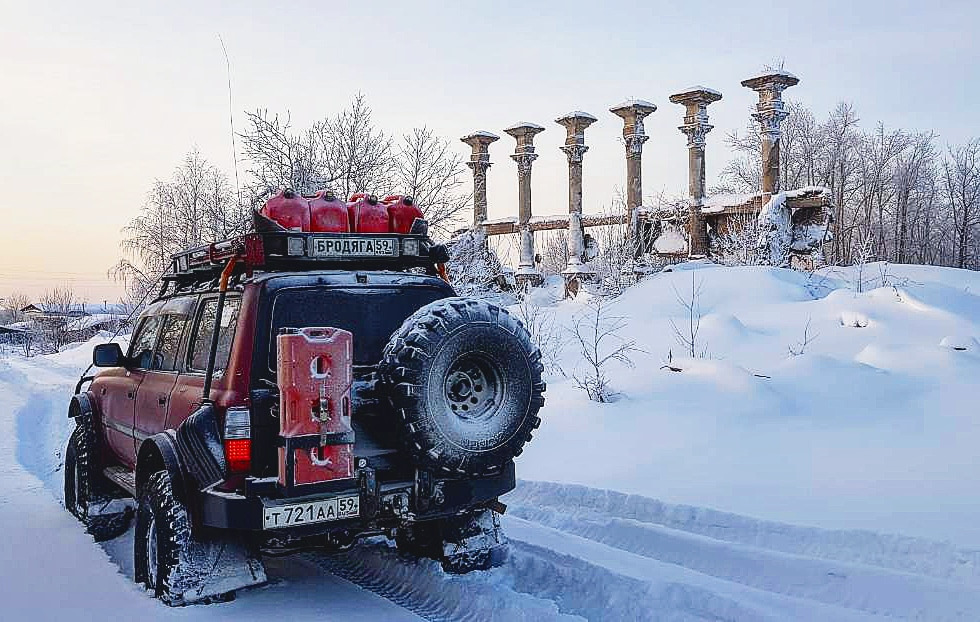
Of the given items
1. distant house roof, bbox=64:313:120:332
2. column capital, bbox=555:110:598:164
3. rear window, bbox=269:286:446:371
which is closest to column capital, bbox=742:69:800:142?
column capital, bbox=555:110:598:164

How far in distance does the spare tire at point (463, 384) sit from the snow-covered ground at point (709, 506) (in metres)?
0.98

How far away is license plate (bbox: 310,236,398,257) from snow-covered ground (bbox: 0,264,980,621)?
2.14 metres

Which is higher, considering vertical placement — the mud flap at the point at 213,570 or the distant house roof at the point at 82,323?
the distant house roof at the point at 82,323

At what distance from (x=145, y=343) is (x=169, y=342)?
667mm

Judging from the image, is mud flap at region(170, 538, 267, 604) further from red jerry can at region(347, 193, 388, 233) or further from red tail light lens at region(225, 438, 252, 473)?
red jerry can at region(347, 193, 388, 233)

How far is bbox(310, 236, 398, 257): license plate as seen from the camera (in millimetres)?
5309

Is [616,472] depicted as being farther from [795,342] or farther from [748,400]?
[795,342]

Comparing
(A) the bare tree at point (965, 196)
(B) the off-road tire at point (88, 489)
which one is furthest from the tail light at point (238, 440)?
(A) the bare tree at point (965, 196)

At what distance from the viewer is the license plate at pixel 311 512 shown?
4.40 meters

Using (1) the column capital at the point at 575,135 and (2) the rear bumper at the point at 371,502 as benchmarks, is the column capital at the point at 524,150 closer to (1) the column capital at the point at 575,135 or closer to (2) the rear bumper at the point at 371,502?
(1) the column capital at the point at 575,135

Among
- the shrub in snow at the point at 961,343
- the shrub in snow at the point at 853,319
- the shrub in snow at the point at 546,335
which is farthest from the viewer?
the shrub in snow at the point at 546,335

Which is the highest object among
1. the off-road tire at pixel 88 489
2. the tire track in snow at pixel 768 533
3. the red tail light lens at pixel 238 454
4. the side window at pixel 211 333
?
the side window at pixel 211 333

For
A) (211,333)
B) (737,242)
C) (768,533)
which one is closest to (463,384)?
(211,333)

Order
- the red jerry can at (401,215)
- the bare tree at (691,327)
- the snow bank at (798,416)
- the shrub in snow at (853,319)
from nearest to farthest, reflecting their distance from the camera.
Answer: the red jerry can at (401,215), the snow bank at (798,416), the bare tree at (691,327), the shrub in snow at (853,319)
